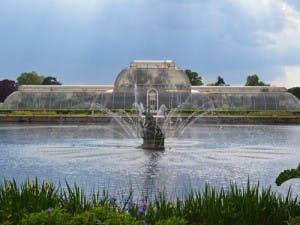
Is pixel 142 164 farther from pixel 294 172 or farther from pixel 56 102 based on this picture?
pixel 56 102

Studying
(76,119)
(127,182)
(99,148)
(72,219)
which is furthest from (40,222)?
(76,119)

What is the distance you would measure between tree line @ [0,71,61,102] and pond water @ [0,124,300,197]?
88.6 meters

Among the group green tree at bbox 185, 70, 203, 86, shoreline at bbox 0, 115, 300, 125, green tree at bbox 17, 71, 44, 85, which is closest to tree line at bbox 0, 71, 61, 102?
green tree at bbox 17, 71, 44, 85

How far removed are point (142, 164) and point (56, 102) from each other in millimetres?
65011

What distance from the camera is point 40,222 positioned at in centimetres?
671

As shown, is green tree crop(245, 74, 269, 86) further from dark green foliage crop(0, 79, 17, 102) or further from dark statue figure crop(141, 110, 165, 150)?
dark statue figure crop(141, 110, 165, 150)

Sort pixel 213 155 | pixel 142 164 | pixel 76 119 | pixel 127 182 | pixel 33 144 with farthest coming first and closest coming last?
1. pixel 76 119
2. pixel 33 144
3. pixel 213 155
4. pixel 142 164
5. pixel 127 182

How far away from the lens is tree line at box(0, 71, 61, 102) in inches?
4665

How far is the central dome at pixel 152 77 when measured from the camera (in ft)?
292

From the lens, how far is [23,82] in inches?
5192

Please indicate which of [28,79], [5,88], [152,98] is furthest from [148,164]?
[28,79]

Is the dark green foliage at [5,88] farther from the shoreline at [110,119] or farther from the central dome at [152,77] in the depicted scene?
the shoreline at [110,119]

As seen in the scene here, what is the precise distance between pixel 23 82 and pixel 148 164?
115 metres

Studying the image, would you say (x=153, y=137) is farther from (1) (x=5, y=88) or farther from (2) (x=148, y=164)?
(1) (x=5, y=88)
